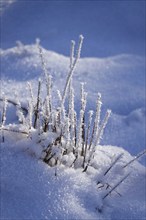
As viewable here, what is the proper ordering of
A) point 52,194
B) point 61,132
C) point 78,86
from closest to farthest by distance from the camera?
point 52,194
point 61,132
point 78,86

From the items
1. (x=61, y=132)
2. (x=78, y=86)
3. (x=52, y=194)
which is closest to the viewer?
(x=52, y=194)

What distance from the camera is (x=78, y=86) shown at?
2770mm

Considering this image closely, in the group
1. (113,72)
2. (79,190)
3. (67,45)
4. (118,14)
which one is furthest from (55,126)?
(118,14)

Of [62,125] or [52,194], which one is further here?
[62,125]

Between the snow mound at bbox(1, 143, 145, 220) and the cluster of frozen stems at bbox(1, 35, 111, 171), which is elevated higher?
the cluster of frozen stems at bbox(1, 35, 111, 171)

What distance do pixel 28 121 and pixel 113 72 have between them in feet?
4.83

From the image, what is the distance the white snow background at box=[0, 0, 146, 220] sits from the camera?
4.91ft

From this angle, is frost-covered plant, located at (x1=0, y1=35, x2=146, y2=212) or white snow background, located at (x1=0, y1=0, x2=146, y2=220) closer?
white snow background, located at (x1=0, y1=0, x2=146, y2=220)

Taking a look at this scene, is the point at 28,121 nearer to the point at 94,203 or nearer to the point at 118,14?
the point at 94,203

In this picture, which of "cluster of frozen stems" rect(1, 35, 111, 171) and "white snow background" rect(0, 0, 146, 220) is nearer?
"white snow background" rect(0, 0, 146, 220)

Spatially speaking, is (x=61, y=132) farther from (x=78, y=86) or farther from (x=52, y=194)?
(x=78, y=86)

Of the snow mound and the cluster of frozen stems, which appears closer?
the snow mound

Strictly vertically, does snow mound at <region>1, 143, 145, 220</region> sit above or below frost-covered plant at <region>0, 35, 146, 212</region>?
below

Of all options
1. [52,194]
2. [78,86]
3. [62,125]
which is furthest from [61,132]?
[78,86]
